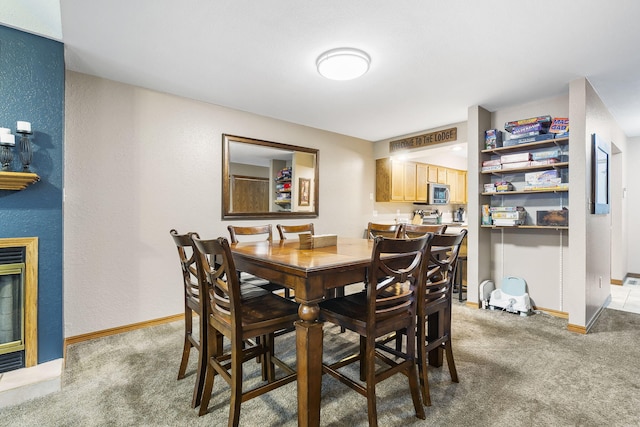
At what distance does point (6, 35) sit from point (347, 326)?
2.88 metres

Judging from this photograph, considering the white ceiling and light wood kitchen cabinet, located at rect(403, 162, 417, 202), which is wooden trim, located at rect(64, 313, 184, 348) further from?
light wood kitchen cabinet, located at rect(403, 162, 417, 202)

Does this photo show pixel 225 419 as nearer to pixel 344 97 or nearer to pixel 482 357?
pixel 482 357

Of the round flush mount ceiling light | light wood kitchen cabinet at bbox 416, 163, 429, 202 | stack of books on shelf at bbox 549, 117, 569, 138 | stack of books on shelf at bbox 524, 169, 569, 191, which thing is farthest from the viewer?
light wood kitchen cabinet at bbox 416, 163, 429, 202

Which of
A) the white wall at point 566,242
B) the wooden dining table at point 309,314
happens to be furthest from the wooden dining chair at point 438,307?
the white wall at point 566,242

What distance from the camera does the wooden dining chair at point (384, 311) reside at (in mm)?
1484

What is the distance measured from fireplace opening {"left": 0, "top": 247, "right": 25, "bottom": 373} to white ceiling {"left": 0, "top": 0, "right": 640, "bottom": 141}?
1558mm

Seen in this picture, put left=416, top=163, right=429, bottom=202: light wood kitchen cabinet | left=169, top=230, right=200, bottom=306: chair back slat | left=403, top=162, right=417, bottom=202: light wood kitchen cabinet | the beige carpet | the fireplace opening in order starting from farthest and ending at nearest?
left=416, top=163, right=429, bottom=202: light wood kitchen cabinet
left=403, top=162, right=417, bottom=202: light wood kitchen cabinet
the fireplace opening
left=169, top=230, right=200, bottom=306: chair back slat
the beige carpet

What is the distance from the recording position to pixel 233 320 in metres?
1.47

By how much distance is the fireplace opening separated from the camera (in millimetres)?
2066

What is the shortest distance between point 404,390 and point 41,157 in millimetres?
2881

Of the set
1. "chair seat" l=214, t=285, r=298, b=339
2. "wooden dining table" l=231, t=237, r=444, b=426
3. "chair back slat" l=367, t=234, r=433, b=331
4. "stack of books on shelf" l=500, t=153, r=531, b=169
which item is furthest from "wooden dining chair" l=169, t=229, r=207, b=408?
"stack of books on shelf" l=500, t=153, r=531, b=169

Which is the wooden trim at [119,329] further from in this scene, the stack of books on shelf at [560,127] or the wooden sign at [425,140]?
the stack of books on shelf at [560,127]

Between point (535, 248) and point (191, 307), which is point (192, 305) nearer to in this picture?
point (191, 307)

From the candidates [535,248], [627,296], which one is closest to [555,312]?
[535,248]
